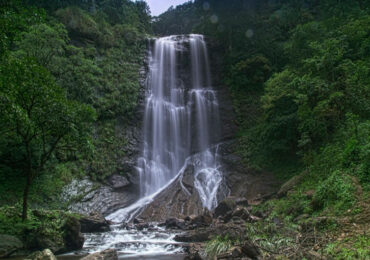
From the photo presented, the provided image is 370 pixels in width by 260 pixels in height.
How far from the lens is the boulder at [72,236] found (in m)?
11.1

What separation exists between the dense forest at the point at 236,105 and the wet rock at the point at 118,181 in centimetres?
75

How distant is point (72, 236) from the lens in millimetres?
11242

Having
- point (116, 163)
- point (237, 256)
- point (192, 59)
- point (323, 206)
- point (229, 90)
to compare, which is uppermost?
point (192, 59)

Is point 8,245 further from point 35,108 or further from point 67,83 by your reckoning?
point 67,83

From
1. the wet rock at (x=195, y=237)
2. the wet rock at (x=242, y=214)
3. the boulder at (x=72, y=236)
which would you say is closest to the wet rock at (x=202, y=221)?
the wet rock at (x=242, y=214)

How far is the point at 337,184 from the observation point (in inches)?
451

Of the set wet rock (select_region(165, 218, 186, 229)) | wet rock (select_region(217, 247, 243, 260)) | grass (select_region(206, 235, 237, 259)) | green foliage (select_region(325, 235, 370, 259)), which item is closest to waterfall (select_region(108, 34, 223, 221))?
wet rock (select_region(165, 218, 186, 229))

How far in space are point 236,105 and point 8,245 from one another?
2509 centimetres

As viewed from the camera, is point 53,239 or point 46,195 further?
point 46,195

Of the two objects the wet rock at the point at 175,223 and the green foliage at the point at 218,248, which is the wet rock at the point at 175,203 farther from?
the green foliage at the point at 218,248

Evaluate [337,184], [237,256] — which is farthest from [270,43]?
[237,256]

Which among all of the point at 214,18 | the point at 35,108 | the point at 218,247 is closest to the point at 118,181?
the point at 35,108

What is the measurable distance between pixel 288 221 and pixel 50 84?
10953 millimetres

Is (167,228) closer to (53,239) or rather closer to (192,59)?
(53,239)
